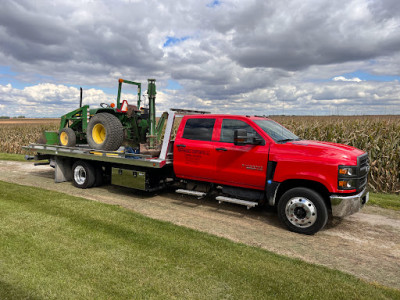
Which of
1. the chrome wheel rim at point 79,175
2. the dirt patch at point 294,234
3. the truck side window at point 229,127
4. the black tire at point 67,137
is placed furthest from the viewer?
the black tire at point 67,137

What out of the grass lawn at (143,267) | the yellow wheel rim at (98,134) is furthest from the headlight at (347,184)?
the yellow wheel rim at (98,134)

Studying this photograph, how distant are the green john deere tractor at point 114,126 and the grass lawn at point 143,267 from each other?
3.04 m

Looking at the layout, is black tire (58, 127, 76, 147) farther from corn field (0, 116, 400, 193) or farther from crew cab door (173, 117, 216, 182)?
corn field (0, 116, 400, 193)

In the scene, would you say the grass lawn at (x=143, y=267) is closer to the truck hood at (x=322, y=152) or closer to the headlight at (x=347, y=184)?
the headlight at (x=347, y=184)

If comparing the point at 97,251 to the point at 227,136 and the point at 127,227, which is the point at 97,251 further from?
the point at 227,136

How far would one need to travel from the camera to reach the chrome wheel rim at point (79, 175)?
28.0ft

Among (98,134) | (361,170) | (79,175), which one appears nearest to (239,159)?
(361,170)

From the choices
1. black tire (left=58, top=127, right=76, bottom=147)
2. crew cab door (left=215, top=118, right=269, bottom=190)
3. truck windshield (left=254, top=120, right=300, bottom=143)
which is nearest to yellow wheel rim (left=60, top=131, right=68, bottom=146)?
black tire (left=58, top=127, right=76, bottom=147)

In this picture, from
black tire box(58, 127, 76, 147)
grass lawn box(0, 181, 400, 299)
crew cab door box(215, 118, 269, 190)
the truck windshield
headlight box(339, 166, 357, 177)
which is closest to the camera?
grass lawn box(0, 181, 400, 299)

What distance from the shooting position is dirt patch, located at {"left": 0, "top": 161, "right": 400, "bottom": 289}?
4254 millimetres

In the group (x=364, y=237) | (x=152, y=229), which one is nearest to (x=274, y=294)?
(x=152, y=229)

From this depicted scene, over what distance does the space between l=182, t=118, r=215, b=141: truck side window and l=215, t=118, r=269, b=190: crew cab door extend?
0.83 feet

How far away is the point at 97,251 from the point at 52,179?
6.68 meters

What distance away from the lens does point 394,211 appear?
22.1ft
